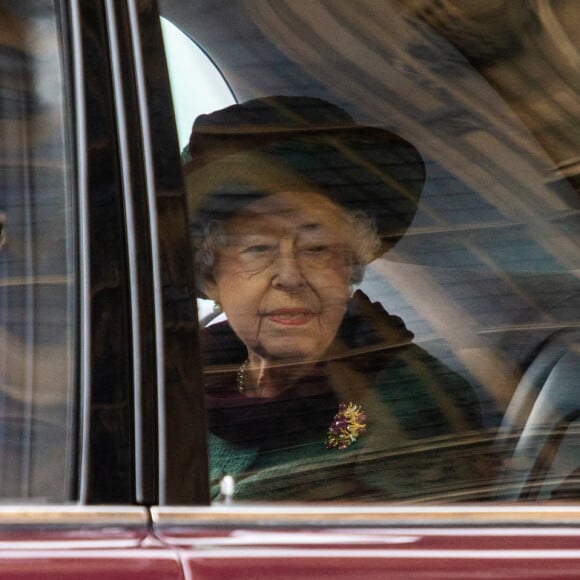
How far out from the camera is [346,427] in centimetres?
141

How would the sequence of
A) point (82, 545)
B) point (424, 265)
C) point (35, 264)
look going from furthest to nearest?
point (424, 265) < point (35, 264) < point (82, 545)

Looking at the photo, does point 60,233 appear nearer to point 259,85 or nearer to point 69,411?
point 69,411

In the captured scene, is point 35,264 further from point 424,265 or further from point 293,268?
point 424,265

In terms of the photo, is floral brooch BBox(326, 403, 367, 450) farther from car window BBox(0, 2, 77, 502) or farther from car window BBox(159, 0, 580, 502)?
car window BBox(0, 2, 77, 502)

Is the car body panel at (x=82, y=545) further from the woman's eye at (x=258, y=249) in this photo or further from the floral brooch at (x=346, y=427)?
the woman's eye at (x=258, y=249)

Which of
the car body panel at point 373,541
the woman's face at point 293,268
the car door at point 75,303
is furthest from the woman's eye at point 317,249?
the car body panel at point 373,541

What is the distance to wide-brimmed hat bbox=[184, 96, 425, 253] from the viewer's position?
1.42 meters

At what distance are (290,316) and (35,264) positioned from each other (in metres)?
0.33

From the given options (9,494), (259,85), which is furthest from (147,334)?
(259,85)

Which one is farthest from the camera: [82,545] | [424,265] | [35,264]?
[424,265]

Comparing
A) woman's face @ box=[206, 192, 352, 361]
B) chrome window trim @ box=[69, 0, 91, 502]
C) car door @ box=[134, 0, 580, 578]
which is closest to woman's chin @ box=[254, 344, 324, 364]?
woman's face @ box=[206, 192, 352, 361]

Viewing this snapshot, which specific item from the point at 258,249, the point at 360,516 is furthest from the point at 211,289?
the point at 360,516

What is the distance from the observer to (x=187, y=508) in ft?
4.25

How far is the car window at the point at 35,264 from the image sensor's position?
1320 mm
